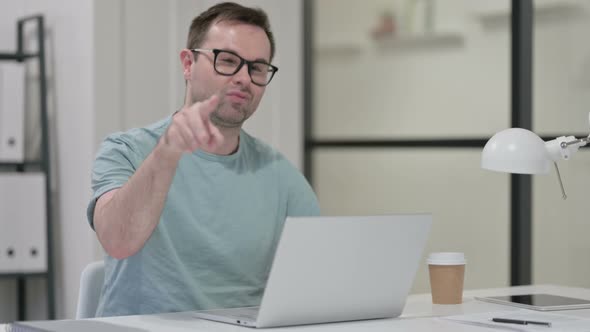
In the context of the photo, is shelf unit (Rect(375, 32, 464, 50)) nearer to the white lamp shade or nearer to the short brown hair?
the short brown hair

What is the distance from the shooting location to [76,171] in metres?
3.50

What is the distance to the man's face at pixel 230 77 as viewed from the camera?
2.22m

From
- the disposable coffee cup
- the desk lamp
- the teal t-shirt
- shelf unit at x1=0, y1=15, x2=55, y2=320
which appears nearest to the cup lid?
the disposable coffee cup

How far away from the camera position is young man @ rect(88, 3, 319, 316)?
84.4 inches

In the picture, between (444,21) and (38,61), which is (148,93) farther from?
(444,21)

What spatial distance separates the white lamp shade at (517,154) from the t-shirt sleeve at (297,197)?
544 mm

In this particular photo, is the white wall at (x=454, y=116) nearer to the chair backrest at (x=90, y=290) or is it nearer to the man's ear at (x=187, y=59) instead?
the man's ear at (x=187, y=59)

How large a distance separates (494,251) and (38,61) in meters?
1.75

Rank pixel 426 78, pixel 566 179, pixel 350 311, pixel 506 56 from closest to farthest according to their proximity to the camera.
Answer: pixel 350 311 → pixel 566 179 → pixel 506 56 → pixel 426 78

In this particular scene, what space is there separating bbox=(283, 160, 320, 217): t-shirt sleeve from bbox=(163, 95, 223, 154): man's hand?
0.71m

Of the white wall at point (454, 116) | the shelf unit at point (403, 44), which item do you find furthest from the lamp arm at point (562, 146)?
the shelf unit at point (403, 44)

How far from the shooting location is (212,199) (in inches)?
87.4

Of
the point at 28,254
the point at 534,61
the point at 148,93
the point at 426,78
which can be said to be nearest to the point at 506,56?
the point at 534,61

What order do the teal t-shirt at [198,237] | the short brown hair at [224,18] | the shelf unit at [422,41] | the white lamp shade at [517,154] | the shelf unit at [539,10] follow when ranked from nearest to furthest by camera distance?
the white lamp shade at [517,154] → the teal t-shirt at [198,237] → the short brown hair at [224,18] → the shelf unit at [539,10] → the shelf unit at [422,41]
